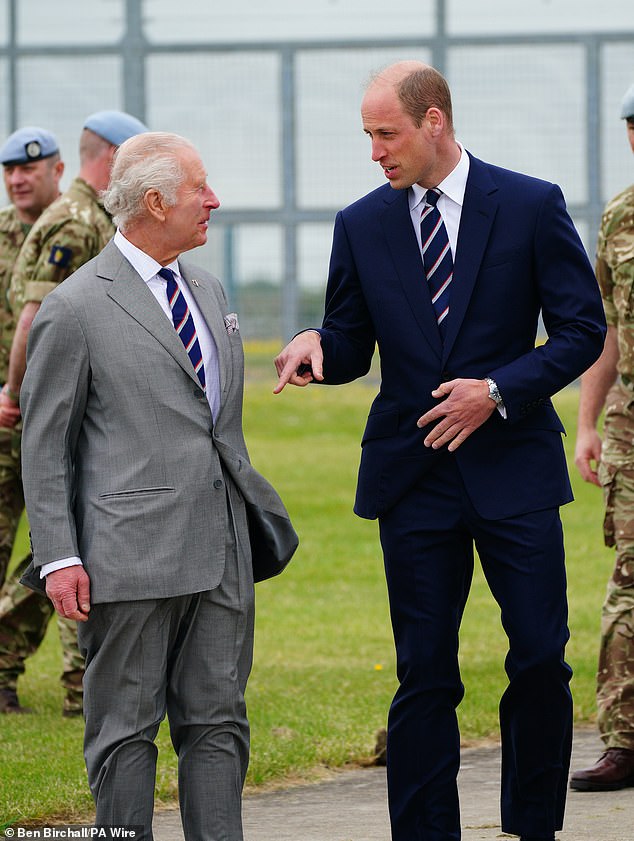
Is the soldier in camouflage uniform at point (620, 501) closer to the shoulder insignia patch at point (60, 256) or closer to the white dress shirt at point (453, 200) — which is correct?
the white dress shirt at point (453, 200)

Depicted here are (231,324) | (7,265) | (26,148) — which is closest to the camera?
(231,324)

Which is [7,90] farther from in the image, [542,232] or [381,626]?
[542,232]

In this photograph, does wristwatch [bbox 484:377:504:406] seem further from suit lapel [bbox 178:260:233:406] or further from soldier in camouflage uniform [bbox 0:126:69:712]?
soldier in camouflage uniform [bbox 0:126:69:712]

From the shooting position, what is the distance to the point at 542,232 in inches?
175

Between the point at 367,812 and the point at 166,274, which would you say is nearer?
the point at 166,274

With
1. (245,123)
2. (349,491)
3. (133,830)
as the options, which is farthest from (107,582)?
(245,123)

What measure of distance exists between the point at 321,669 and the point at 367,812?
283 cm

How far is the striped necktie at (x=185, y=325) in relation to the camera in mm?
4234

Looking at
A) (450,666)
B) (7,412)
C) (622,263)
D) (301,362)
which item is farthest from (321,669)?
(301,362)

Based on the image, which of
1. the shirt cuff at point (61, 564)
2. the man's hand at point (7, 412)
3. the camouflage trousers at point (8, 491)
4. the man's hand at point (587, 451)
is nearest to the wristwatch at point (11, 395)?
the man's hand at point (7, 412)

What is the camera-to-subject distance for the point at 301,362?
14.6 ft

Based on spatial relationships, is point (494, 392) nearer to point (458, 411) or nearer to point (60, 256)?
point (458, 411)

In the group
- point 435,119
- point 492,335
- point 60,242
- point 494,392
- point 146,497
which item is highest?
point 435,119

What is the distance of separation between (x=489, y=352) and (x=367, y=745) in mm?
2251
